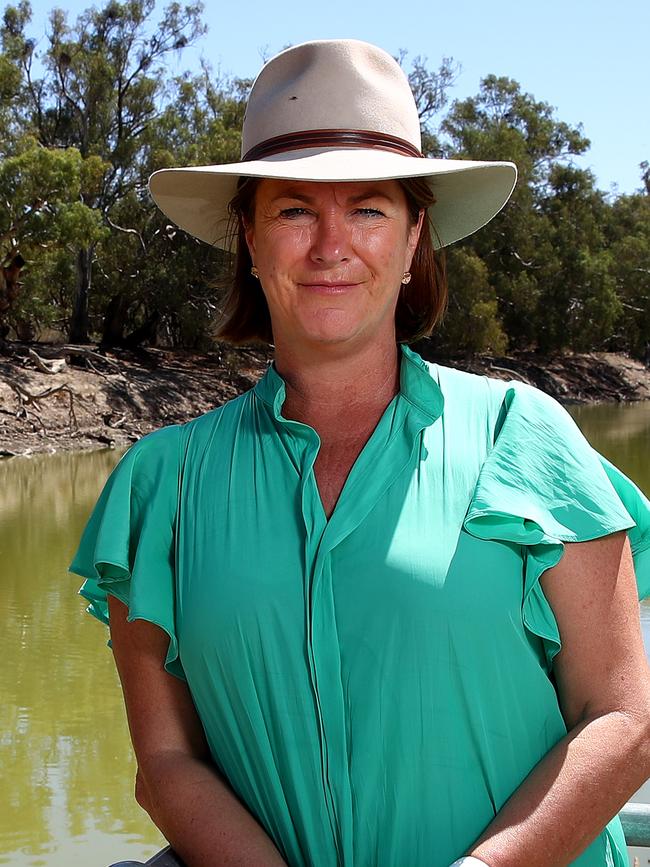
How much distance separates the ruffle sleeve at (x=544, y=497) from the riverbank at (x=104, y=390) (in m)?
14.3

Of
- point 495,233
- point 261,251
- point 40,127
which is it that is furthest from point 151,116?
point 261,251

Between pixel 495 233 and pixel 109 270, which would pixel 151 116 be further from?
pixel 495 233

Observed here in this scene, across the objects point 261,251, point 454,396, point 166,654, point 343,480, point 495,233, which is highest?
point 495,233

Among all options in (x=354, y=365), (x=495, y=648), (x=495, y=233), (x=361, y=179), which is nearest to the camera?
(x=495, y=648)

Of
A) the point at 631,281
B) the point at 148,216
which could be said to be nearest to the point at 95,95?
the point at 148,216

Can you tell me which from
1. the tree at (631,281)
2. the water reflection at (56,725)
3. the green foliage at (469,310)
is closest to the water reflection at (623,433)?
the green foliage at (469,310)

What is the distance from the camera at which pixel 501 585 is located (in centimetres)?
137

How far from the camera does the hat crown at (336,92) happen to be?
1548 millimetres

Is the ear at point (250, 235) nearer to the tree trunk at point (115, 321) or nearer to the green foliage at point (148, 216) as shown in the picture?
the green foliage at point (148, 216)

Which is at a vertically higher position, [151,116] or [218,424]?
[151,116]

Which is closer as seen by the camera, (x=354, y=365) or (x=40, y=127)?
(x=354, y=365)

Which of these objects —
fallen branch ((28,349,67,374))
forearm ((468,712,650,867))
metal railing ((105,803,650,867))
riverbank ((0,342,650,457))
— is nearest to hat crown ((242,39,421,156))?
forearm ((468,712,650,867))

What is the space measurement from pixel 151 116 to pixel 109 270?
365cm

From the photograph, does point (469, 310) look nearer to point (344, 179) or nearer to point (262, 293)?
point (262, 293)
